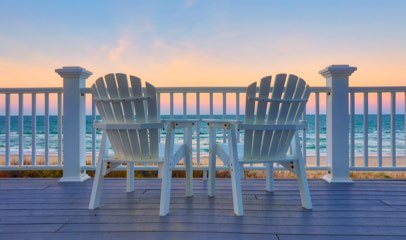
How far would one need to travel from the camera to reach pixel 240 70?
10.9 meters

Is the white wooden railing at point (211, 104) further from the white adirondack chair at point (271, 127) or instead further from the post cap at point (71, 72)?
the white adirondack chair at point (271, 127)

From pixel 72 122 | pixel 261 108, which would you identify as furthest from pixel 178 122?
pixel 72 122

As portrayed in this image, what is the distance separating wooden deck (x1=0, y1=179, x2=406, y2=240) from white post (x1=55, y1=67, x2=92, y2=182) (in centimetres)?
30

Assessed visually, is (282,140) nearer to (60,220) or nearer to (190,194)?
(190,194)

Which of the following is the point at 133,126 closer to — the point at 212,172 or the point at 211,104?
Result: the point at 212,172

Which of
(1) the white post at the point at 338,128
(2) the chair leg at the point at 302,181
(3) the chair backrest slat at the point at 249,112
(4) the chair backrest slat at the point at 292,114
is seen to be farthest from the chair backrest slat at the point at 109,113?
(1) the white post at the point at 338,128

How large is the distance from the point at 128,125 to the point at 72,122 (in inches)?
54.6

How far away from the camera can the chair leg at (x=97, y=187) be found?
237 cm

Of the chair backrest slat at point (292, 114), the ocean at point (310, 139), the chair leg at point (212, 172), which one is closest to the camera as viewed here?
the chair backrest slat at point (292, 114)

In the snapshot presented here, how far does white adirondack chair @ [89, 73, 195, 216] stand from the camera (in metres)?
2.39

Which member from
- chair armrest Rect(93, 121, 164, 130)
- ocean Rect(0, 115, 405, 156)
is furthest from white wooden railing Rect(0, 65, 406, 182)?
ocean Rect(0, 115, 405, 156)

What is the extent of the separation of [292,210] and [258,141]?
551mm

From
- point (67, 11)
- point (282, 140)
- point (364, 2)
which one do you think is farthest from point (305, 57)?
point (282, 140)

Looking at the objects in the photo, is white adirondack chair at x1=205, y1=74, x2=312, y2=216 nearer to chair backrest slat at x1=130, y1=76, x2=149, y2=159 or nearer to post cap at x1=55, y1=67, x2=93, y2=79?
chair backrest slat at x1=130, y1=76, x2=149, y2=159
